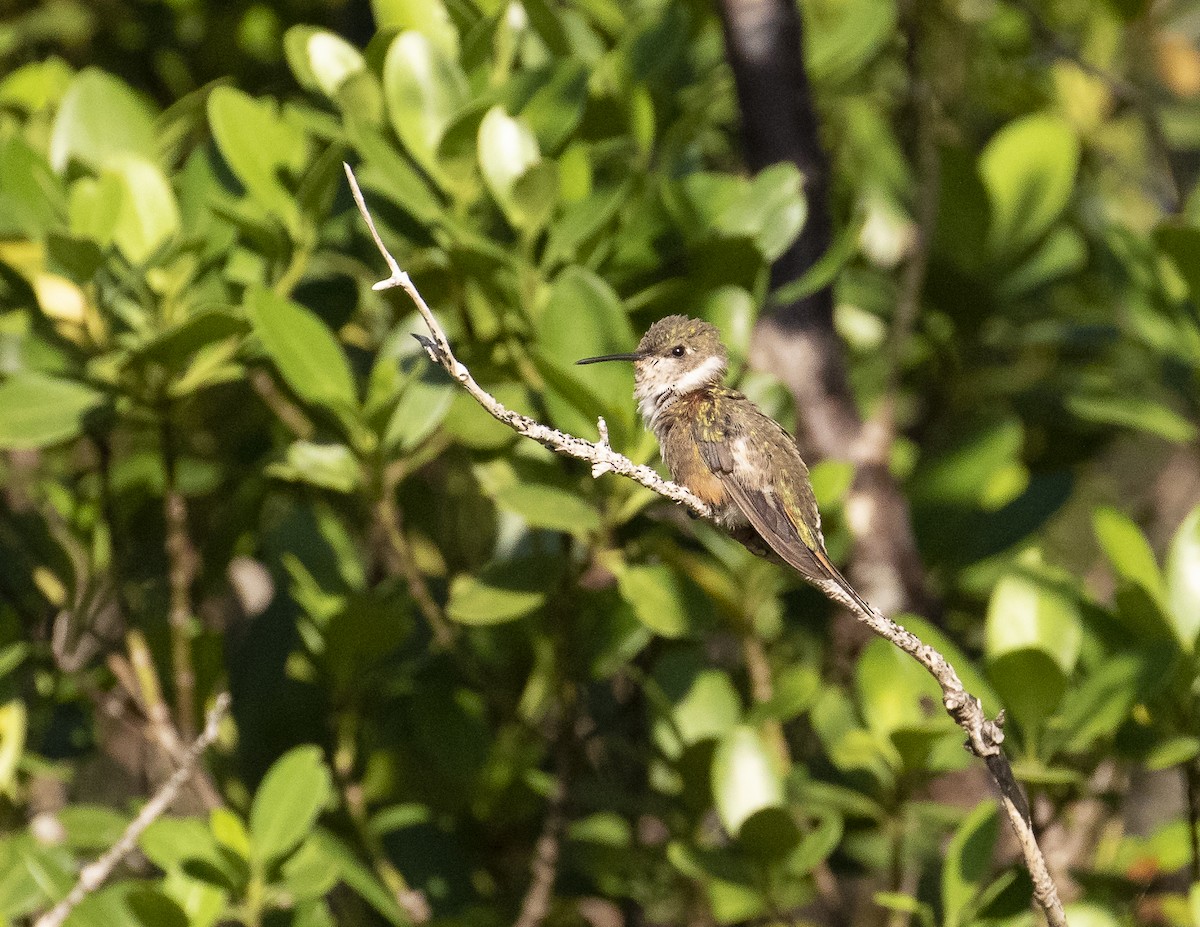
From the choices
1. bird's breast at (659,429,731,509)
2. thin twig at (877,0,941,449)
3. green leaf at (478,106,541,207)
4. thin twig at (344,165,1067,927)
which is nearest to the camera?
thin twig at (344,165,1067,927)

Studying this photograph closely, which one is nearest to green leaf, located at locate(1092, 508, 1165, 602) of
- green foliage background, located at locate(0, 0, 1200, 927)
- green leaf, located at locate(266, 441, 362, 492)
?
green foliage background, located at locate(0, 0, 1200, 927)

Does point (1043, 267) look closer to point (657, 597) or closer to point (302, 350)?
point (657, 597)

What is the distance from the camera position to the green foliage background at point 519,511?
84.4 inches

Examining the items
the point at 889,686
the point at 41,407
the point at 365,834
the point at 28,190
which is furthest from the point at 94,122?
the point at 889,686

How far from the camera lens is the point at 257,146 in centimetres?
236

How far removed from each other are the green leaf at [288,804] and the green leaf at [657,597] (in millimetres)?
519

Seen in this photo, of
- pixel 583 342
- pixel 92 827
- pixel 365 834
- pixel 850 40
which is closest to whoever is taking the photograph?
pixel 583 342

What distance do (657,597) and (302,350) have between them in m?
0.65

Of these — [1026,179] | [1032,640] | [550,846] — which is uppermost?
[1026,179]

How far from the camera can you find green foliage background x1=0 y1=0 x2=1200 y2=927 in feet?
7.04

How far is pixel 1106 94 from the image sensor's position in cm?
423

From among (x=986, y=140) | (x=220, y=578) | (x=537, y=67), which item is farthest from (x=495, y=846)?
(x=986, y=140)

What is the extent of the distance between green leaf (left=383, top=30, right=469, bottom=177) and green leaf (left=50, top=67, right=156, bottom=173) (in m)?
0.56

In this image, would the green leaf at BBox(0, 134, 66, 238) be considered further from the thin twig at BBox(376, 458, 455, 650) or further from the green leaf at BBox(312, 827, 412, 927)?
the green leaf at BBox(312, 827, 412, 927)
